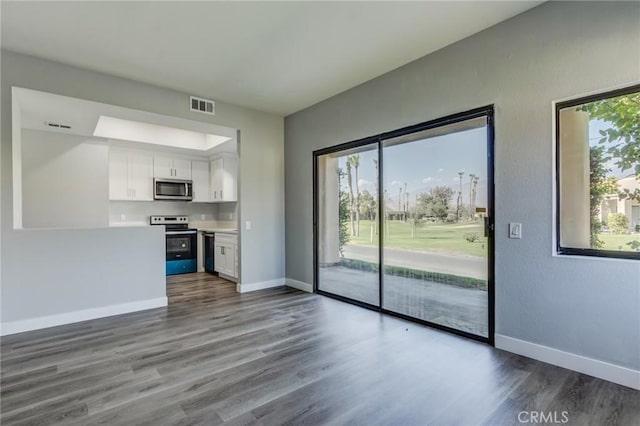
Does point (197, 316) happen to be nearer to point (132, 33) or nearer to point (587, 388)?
point (132, 33)

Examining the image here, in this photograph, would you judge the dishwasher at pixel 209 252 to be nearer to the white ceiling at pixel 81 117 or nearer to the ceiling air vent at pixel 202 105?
the white ceiling at pixel 81 117

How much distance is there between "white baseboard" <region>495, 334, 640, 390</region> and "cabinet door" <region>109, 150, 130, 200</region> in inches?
249

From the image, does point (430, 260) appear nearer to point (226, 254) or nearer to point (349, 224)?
point (349, 224)

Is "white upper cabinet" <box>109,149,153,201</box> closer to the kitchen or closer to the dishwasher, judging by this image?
the kitchen

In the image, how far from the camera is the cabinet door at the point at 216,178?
6492mm

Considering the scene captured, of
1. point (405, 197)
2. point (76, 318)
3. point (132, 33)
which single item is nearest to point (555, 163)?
point (405, 197)

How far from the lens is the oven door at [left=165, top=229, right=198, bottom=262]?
6.23m

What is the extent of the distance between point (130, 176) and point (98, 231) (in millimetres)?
2599

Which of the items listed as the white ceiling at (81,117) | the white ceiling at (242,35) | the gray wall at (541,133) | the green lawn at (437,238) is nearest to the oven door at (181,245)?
the white ceiling at (81,117)

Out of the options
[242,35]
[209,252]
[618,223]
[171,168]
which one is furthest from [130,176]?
[618,223]

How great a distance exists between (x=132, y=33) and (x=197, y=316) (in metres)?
3.04

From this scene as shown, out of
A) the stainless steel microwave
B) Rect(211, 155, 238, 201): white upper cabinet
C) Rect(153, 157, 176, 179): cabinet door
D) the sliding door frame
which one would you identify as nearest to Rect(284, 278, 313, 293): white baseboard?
the sliding door frame

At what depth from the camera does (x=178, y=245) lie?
6.34m

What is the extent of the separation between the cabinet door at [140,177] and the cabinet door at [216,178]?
3.87 feet
